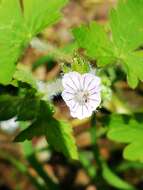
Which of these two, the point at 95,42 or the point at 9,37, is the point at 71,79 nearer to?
the point at 95,42

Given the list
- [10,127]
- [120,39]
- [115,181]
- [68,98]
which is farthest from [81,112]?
[10,127]

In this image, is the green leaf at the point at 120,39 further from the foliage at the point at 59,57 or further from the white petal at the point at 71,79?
the white petal at the point at 71,79

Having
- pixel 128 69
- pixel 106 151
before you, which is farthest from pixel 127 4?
pixel 106 151

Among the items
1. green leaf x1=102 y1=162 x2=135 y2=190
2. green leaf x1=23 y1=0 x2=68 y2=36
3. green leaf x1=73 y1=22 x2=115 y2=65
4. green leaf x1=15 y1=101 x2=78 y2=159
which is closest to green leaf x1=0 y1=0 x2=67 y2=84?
green leaf x1=23 y1=0 x2=68 y2=36

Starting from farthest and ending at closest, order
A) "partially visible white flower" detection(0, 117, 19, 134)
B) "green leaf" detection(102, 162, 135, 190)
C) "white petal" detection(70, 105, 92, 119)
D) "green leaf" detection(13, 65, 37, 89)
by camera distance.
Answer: "partially visible white flower" detection(0, 117, 19, 134) < "green leaf" detection(102, 162, 135, 190) < "green leaf" detection(13, 65, 37, 89) < "white petal" detection(70, 105, 92, 119)

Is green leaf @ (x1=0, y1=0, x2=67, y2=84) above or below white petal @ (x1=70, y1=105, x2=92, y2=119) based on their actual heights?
above

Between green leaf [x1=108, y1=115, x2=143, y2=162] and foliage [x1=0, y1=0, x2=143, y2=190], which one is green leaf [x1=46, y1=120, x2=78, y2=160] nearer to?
foliage [x1=0, y1=0, x2=143, y2=190]
